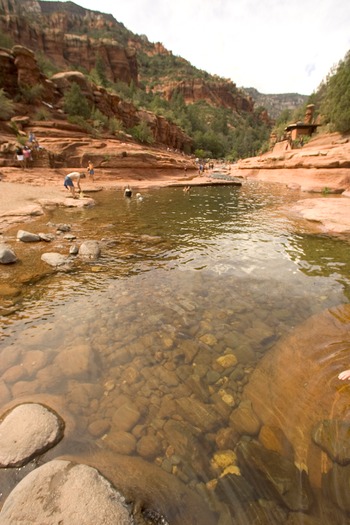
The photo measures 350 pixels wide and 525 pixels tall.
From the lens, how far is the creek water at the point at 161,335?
7.34ft

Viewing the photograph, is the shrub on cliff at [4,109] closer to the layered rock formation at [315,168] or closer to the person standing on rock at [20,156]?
the person standing on rock at [20,156]

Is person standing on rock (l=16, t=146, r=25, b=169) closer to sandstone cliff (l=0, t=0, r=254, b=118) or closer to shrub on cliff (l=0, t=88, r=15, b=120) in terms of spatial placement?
shrub on cliff (l=0, t=88, r=15, b=120)

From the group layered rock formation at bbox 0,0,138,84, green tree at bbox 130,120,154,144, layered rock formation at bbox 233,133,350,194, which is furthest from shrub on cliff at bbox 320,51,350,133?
layered rock formation at bbox 0,0,138,84

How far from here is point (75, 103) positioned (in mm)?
30281

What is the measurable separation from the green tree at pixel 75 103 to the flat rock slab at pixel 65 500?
36565mm

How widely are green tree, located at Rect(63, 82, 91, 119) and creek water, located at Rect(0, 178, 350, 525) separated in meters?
30.6

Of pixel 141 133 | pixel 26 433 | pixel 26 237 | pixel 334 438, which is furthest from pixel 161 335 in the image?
pixel 141 133

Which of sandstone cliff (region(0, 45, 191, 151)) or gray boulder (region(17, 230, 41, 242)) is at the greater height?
sandstone cliff (region(0, 45, 191, 151))

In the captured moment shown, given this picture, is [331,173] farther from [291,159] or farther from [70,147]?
[70,147]

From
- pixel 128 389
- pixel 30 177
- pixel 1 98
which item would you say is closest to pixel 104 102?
pixel 1 98

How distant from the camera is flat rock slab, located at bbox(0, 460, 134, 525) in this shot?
1521 mm

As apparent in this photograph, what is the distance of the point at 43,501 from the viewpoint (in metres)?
1.60

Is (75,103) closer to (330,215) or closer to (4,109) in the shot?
(4,109)

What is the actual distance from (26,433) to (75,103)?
3697 centimetres
